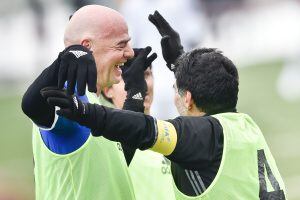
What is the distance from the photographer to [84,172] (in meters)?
4.18

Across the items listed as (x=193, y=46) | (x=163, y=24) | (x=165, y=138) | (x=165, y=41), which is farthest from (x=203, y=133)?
(x=193, y=46)

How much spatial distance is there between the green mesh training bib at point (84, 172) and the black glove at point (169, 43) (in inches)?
34.1

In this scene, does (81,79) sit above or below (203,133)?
above

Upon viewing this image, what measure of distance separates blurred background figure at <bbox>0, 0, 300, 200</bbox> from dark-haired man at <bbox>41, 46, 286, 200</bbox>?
6889 mm

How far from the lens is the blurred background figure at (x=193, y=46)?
12.2 metres

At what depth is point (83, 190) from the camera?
4184mm

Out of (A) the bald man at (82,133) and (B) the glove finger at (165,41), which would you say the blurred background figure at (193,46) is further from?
(A) the bald man at (82,133)

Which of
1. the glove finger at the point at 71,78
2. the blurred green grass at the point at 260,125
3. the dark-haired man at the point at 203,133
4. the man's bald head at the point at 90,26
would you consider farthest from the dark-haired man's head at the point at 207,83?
the blurred green grass at the point at 260,125

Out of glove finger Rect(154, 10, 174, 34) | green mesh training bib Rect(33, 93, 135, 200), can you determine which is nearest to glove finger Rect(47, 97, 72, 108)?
green mesh training bib Rect(33, 93, 135, 200)

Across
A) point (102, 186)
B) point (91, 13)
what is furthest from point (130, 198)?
point (91, 13)

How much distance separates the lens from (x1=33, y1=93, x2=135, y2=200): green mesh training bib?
164 inches

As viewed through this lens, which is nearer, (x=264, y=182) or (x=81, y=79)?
(x=81, y=79)

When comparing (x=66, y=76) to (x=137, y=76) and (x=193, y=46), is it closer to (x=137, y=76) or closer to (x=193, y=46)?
(x=137, y=76)

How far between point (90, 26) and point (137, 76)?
21.1 inches
